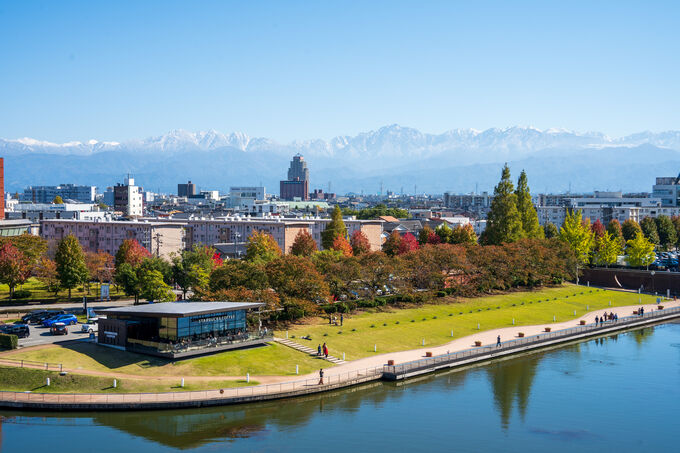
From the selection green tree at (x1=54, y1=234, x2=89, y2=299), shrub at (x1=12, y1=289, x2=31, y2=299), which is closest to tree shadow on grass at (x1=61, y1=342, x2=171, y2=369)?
green tree at (x1=54, y1=234, x2=89, y2=299)

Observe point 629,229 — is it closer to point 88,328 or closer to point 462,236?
point 462,236

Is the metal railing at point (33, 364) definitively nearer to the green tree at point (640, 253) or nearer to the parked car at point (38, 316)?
the parked car at point (38, 316)

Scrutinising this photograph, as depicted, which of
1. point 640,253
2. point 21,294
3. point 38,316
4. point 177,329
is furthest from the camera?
point 640,253

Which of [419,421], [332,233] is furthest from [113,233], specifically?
[419,421]

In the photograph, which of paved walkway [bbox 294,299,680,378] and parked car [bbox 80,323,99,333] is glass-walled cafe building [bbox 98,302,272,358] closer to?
parked car [bbox 80,323,99,333]

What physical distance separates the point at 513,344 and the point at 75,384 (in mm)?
38997

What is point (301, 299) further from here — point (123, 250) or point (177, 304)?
point (123, 250)

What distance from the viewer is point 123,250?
82.6 meters

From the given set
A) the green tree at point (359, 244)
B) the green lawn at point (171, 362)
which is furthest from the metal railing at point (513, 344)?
Answer: the green tree at point (359, 244)

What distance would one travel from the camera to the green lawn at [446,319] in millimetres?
59188

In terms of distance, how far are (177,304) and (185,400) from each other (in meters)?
12.3

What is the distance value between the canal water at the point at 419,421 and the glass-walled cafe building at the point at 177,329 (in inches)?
319

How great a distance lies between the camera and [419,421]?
4200 cm

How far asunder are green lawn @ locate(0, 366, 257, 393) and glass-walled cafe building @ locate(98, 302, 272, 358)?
3.91 m
